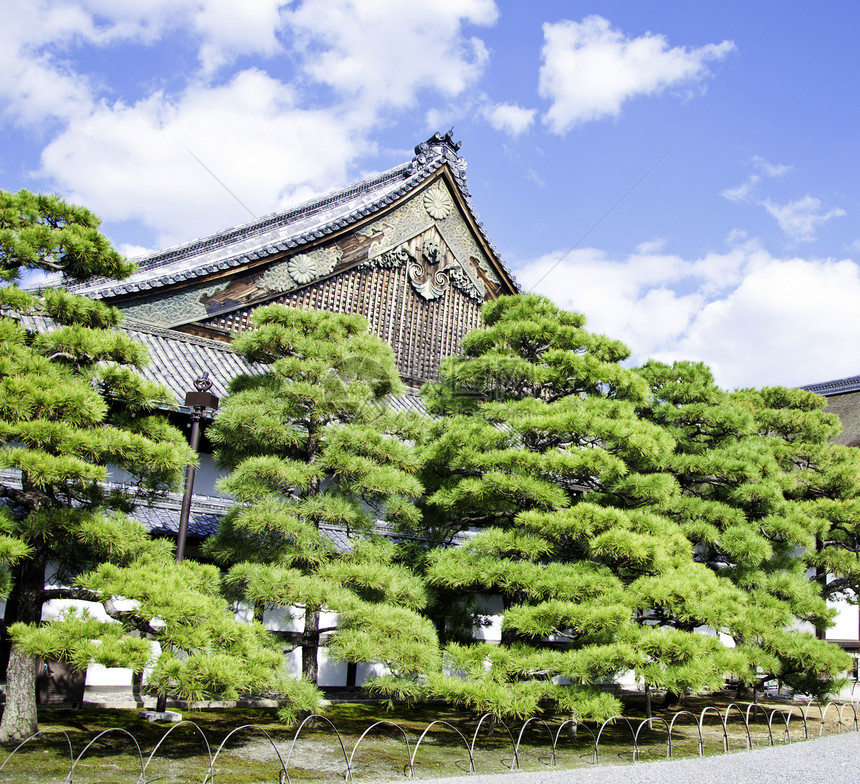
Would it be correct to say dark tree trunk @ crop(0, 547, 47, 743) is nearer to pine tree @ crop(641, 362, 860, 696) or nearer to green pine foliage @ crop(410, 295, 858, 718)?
green pine foliage @ crop(410, 295, 858, 718)

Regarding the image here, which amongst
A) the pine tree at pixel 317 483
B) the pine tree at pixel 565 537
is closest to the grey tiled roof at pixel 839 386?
the pine tree at pixel 565 537

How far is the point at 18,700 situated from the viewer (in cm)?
687

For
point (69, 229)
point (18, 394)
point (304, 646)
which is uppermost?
point (69, 229)

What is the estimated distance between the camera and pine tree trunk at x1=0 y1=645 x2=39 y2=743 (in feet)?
22.4

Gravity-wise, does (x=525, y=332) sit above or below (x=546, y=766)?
above

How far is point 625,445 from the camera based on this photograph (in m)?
9.52

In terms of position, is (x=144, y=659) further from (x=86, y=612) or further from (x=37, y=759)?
(x=37, y=759)

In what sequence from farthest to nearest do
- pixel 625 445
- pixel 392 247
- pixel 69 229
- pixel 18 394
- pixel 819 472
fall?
pixel 392 247, pixel 819 472, pixel 625 445, pixel 69 229, pixel 18 394

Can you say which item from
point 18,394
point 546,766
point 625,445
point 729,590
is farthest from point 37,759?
point 729,590

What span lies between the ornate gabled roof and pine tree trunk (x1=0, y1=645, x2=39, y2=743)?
764 cm

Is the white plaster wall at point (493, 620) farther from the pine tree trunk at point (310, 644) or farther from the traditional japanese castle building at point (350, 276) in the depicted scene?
the traditional japanese castle building at point (350, 276)

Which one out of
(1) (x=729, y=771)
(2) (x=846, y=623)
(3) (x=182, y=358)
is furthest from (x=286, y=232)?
(2) (x=846, y=623)

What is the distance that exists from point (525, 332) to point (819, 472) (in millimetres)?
7698

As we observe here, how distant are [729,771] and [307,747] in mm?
4440
